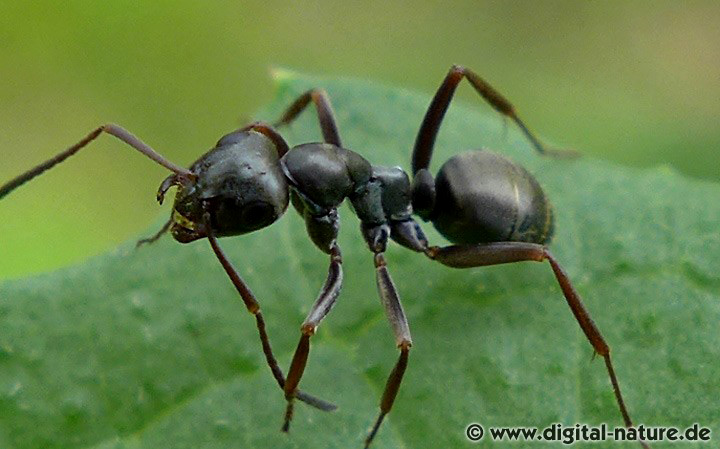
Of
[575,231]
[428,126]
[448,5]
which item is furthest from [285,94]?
[448,5]

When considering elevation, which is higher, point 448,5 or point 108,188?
point 448,5

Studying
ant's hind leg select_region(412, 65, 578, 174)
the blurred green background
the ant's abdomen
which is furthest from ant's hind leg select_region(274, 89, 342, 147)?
the blurred green background

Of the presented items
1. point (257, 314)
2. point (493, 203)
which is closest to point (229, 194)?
point (257, 314)

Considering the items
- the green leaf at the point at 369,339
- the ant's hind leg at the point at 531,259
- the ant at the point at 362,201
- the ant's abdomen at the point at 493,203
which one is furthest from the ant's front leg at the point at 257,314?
the ant's abdomen at the point at 493,203

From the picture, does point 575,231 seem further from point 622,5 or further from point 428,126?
point 622,5

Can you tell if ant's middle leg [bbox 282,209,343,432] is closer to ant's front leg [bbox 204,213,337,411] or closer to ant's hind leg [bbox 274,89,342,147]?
ant's front leg [bbox 204,213,337,411]

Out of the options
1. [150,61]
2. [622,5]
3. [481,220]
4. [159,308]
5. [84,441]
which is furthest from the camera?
[622,5]

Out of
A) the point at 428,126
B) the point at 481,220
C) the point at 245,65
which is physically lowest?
the point at 245,65
